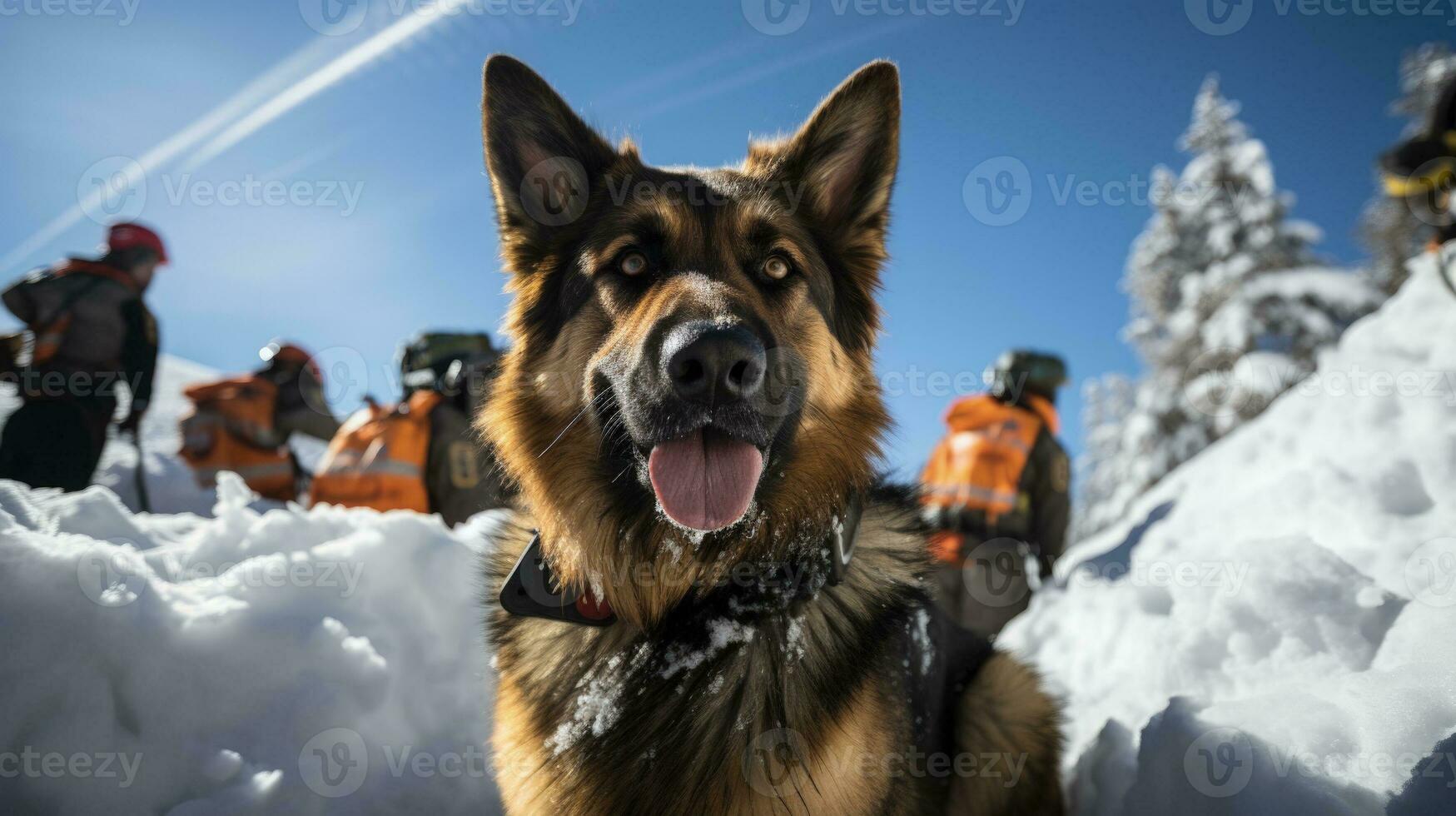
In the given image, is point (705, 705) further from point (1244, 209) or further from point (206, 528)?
point (1244, 209)

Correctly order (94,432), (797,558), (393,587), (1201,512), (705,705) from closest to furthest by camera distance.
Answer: (705,705), (797,558), (393,587), (1201,512), (94,432)

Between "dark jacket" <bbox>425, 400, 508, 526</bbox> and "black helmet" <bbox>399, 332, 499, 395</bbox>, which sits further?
"black helmet" <bbox>399, 332, 499, 395</bbox>

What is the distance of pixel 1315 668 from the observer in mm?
2855

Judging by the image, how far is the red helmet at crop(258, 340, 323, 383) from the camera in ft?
30.1

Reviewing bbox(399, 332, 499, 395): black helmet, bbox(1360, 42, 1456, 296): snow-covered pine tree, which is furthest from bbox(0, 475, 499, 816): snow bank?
bbox(1360, 42, 1456, 296): snow-covered pine tree

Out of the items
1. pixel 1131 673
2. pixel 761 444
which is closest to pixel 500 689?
pixel 761 444

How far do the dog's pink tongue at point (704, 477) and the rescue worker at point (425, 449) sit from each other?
5.40m

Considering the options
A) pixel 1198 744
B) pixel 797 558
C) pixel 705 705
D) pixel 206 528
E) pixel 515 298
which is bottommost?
pixel 206 528

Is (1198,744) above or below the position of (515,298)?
below

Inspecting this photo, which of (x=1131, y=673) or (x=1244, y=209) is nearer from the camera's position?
(x=1131, y=673)

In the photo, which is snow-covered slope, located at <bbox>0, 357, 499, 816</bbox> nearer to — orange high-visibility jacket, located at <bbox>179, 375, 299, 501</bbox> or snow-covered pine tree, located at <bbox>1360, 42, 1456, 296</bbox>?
orange high-visibility jacket, located at <bbox>179, 375, 299, 501</bbox>

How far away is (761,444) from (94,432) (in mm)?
7134

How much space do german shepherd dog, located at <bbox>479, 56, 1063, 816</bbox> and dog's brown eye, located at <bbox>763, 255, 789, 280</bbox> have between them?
0.03 feet

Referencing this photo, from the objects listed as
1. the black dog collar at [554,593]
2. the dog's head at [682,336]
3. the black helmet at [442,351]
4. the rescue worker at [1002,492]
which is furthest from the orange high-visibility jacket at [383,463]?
the rescue worker at [1002,492]
